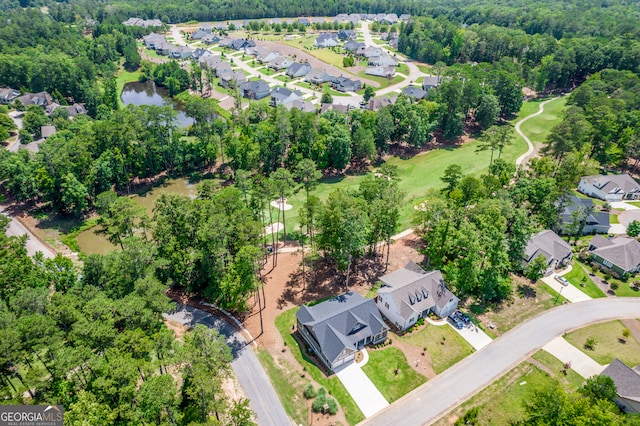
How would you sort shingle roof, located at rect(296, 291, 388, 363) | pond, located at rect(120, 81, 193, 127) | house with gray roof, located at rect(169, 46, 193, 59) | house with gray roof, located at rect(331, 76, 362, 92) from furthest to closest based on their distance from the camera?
house with gray roof, located at rect(169, 46, 193, 59) < house with gray roof, located at rect(331, 76, 362, 92) < pond, located at rect(120, 81, 193, 127) < shingle roof, located at rect(296, 291, 388, 363)

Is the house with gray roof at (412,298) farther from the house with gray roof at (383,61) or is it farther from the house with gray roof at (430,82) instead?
the house with gray roof at (383,61)

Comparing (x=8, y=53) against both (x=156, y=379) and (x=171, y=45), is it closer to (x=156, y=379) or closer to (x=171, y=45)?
(x=171, y=45)

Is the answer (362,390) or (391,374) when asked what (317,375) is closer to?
(362,390)

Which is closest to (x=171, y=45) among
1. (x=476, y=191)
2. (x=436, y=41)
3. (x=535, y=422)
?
(x=436, y=41)

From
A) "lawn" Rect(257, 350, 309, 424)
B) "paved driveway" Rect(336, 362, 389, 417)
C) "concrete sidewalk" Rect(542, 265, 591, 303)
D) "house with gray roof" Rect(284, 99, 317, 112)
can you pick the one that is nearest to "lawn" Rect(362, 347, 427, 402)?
"paved driveway" Rect(336, 362, 389, 417)

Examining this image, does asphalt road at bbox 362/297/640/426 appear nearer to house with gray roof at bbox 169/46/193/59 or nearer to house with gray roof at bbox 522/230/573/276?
house with gray roof at bbox 522/230/573/276

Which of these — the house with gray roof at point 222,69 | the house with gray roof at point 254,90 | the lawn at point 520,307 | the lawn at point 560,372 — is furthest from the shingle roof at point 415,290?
the house with gray roof at point 222,69
